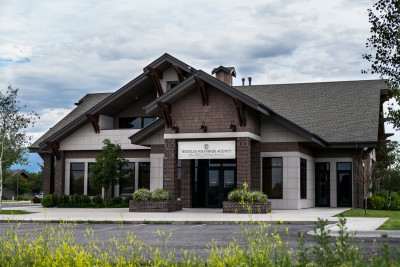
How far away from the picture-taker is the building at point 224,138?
89.7ft

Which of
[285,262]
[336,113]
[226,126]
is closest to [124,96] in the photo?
[226,126]

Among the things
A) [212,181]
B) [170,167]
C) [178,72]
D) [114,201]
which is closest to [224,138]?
[170,167]

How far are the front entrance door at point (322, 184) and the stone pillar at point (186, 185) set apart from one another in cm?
836

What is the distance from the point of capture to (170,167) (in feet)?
91.0

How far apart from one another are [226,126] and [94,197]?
11.7 meters

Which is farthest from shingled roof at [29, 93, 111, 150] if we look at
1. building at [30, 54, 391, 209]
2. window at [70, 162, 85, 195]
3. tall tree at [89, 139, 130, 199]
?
tall tree at [89, 139, 130, 199]

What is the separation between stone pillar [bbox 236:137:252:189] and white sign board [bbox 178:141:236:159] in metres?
0.34

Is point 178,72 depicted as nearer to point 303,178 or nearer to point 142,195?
point 142,195

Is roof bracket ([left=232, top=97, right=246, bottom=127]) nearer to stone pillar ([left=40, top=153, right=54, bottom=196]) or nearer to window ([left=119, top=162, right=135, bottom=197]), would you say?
window ([left=119, top=162, right=135, bottom=197])

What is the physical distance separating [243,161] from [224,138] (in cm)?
167

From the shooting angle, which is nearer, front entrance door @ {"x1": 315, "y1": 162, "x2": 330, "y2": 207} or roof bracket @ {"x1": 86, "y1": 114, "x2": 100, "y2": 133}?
front entrance door @ {"x1": 315, "y1": 162, "x2": 330, "y2": 207}

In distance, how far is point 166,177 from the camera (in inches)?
1096

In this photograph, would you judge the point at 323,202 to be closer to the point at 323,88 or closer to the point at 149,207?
the point at 323,88

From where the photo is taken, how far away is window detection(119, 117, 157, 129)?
35594mm
